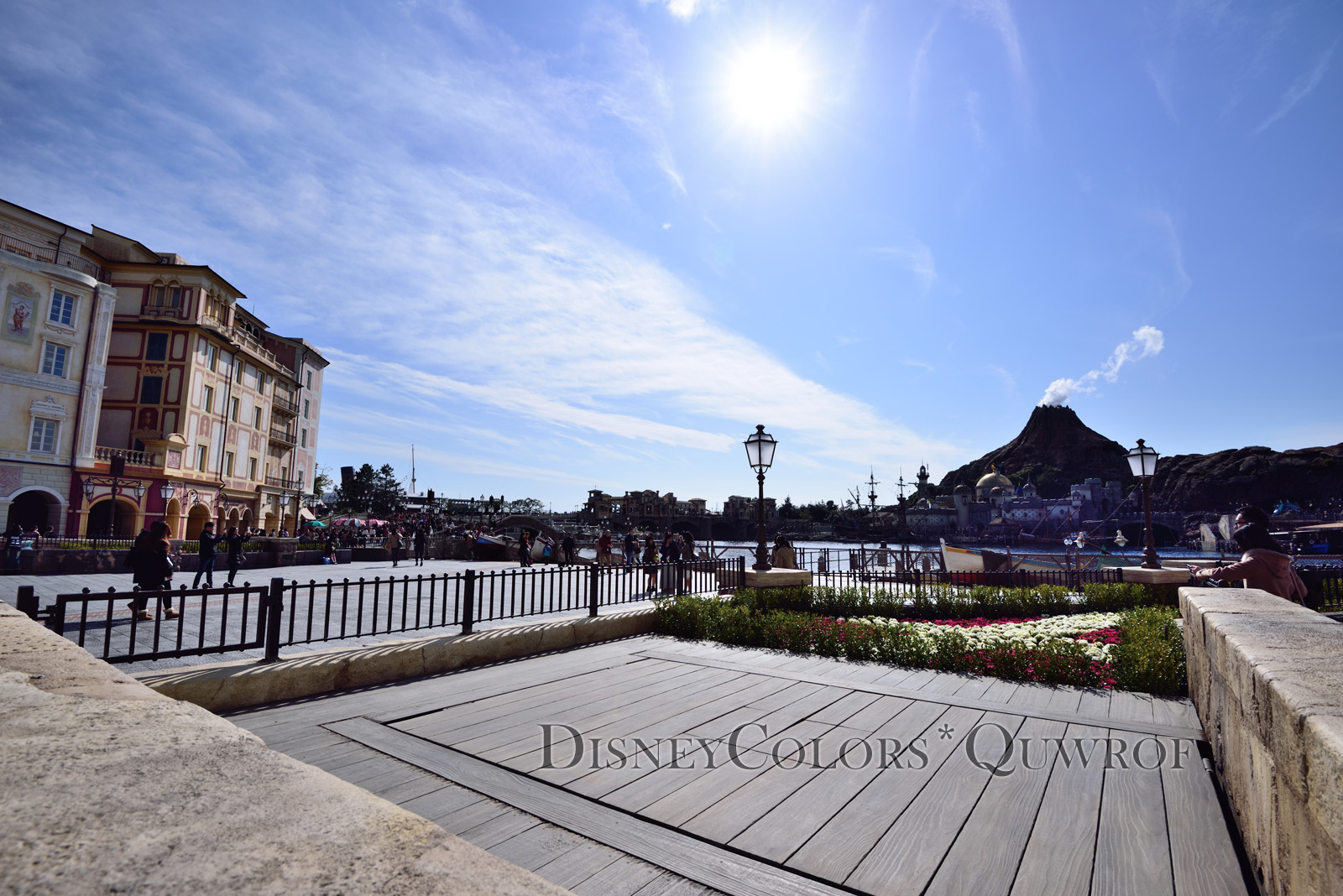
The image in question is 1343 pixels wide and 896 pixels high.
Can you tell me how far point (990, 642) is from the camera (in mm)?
7699

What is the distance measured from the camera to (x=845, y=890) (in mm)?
2848

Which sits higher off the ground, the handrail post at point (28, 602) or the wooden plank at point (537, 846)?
the handrail post at point (28, 602)

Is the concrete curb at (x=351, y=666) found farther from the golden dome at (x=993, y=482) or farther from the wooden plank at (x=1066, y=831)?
the golden dome at (x=993, y=482)

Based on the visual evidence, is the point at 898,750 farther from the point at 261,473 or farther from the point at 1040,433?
the point at 1040,433

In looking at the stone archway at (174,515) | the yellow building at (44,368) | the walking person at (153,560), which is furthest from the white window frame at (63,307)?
the walking person at (153,560)

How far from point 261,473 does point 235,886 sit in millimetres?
59230

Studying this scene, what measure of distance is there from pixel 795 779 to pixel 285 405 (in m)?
64.0

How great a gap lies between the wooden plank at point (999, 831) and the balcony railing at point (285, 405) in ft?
201

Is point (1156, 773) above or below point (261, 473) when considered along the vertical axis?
below

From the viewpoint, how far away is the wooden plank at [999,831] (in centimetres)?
290

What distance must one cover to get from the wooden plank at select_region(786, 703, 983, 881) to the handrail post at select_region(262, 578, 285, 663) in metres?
5.23

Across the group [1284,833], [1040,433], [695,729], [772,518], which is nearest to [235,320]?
[695,729]

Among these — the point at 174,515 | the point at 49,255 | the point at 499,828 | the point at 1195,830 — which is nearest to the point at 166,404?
the point at 174,515

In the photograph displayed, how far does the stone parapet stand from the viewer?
1.09 metres
